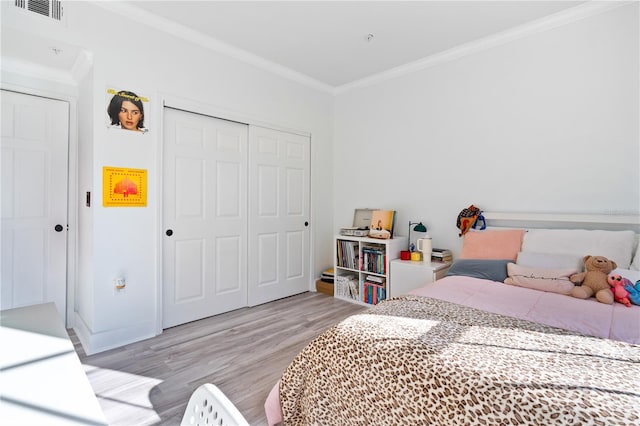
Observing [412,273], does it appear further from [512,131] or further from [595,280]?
[512,131]

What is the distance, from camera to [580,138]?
8.42ft

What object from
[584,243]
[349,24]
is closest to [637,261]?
[584,243]

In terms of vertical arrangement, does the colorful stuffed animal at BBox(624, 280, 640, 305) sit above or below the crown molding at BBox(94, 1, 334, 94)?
below

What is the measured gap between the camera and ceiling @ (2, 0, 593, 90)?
2500mm

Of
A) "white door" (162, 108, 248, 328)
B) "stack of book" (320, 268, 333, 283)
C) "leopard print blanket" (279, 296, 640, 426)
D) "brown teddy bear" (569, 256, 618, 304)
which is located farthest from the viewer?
"stack of book" (320, 268, 333, 283)

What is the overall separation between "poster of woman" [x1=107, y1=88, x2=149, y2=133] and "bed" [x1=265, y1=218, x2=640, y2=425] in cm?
228

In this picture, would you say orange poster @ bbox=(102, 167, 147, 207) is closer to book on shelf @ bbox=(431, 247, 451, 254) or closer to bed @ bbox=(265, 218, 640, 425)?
bed @ bbox=(265, 218, 640, 425)

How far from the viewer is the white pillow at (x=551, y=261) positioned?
2184mm

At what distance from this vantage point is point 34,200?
9.09 ft

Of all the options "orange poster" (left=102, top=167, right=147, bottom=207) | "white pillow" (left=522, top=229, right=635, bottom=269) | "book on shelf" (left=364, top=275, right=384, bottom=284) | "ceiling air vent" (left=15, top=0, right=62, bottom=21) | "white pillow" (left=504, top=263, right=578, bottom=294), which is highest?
"ceiling air vent" (left=15, top=0, right=62, bottom=21)

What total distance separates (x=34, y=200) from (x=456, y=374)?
3494 millimetres

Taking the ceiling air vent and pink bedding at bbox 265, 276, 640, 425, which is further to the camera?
the ceiling air vent

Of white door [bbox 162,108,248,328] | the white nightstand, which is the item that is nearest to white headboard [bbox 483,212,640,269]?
the white nightstand

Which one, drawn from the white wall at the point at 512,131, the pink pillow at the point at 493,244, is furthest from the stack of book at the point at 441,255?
the pink pillow at the point at 493,244
